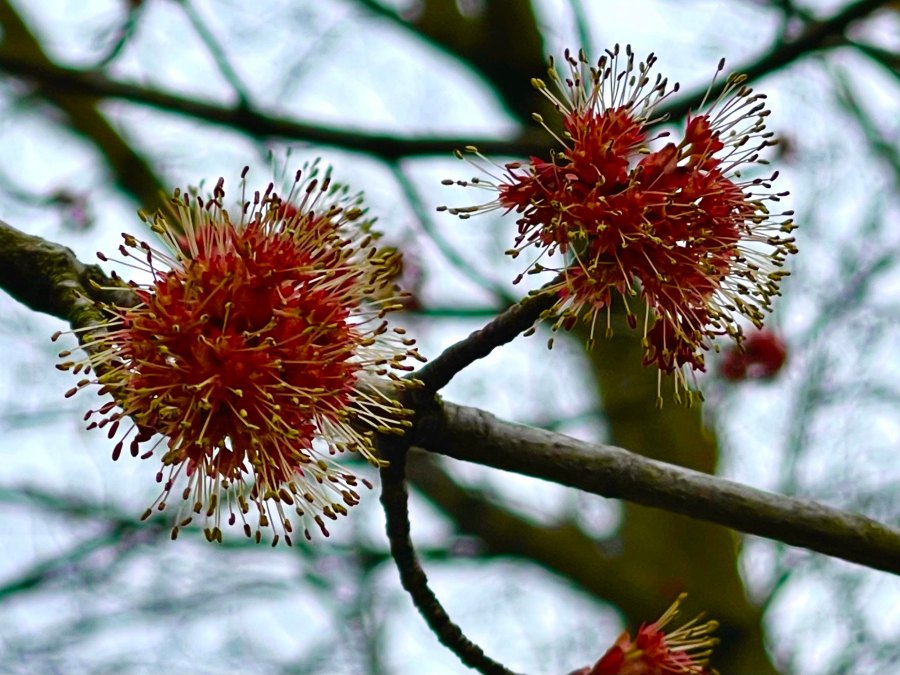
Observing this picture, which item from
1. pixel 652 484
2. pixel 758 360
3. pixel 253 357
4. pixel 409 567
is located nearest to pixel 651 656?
pixel 652 484

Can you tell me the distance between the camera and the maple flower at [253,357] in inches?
95.6

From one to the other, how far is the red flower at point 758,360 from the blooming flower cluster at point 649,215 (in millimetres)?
4877

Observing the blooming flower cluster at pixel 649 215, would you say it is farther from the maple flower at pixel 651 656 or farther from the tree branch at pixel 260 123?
the tree branch at pixel 260 123

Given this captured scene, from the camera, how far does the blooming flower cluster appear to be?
2.48 meters

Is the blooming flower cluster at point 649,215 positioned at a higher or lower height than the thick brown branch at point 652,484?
higher

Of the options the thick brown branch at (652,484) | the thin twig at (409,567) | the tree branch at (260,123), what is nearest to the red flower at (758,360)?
the tree branch at (260,123)

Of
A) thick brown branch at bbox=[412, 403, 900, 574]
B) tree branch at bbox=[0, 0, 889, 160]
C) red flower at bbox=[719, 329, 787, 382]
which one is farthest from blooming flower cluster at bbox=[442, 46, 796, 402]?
red flower at bbox=[719, 329, 787, 382]

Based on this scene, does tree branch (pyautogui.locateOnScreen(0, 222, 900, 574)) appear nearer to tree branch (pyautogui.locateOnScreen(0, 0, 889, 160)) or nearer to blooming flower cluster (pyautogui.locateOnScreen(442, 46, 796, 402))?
blooming flower cluster (pyautogui.locateOnScreen(442, 46, 796, 402))

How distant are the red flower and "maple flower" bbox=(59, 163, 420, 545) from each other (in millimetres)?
5177

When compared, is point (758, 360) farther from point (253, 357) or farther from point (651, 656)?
point (253, 357)

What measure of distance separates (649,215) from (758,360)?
5.31 m

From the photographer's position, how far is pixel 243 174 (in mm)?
2568

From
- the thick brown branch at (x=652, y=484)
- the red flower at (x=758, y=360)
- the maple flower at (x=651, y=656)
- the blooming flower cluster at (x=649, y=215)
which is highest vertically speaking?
the red flower at (x=758, y=360)

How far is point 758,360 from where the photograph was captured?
7.55m
